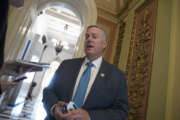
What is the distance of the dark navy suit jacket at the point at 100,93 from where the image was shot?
3.58 feet

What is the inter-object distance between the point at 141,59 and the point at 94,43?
1.58 m

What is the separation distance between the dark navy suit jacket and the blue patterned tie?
51mm

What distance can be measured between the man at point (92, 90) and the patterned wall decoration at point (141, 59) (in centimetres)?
121

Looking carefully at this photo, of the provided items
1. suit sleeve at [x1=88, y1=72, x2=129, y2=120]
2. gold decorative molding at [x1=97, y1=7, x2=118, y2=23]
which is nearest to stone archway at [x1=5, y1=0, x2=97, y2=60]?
gold decorative molding at [x1=97, y1=7, x2=118, y2=23]

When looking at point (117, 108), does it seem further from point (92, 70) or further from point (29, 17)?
point (29, 17)

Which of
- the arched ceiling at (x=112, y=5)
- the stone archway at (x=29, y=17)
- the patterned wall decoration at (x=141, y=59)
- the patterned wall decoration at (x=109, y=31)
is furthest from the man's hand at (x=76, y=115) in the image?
the arched ceiling at (x=112, y=5)

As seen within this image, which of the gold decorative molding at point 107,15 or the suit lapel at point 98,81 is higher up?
the gold decorative molding at point 107,15

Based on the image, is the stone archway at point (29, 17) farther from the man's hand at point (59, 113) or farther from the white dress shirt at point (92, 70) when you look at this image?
the man's hand at point (59, 113)

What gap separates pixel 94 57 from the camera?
4.59ft

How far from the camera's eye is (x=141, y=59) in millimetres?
2635

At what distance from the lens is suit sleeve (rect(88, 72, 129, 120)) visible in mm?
1021

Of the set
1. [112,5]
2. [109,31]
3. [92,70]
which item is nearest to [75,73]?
[92,70]

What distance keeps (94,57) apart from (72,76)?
0.97 feet

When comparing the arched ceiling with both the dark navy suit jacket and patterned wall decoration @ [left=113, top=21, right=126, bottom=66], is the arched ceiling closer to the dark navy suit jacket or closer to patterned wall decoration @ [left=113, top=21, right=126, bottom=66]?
patterned wall decoration @ [left=113, top=21, right=126, bottom=66]
